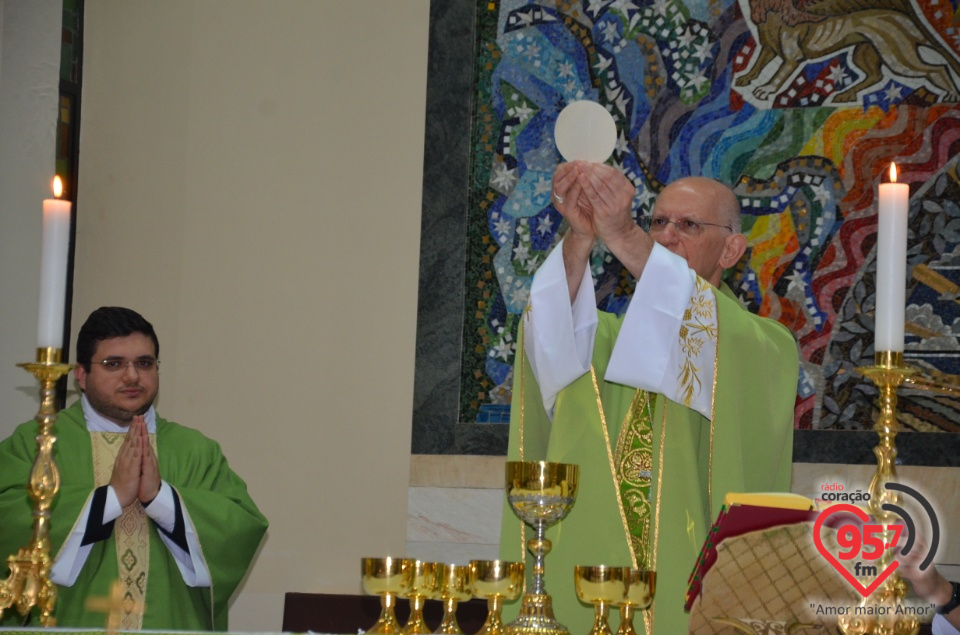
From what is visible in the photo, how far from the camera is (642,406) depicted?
378 cm

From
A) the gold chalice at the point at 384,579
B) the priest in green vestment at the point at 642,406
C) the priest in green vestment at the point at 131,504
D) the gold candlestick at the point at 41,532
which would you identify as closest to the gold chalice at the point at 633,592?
the gold chalice at the point at 384,579

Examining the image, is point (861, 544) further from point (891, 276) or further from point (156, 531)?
point (156, 531)

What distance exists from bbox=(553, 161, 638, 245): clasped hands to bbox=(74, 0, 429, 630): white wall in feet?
8.52

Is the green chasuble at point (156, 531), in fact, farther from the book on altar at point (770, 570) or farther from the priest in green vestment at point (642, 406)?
the book on altar at point (770, 570)

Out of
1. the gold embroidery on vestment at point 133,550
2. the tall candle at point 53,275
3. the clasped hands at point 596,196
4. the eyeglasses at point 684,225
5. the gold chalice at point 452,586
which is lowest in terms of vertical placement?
the gold embroidery on vestment at point 133,550

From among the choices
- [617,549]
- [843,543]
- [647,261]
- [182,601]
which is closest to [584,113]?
[647,261]

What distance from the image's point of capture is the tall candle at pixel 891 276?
7.43 ft

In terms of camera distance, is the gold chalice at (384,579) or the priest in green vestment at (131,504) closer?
the gold chalice at (384,579)

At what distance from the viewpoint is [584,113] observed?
108 inches

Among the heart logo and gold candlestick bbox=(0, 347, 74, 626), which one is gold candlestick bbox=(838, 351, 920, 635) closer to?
the heart logo

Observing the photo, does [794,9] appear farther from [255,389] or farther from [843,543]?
[843,543]

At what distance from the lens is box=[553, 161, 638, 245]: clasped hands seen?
3109 mm

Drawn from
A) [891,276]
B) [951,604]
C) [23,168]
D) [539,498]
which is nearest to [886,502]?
[891,276]

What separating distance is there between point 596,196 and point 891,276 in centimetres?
101
